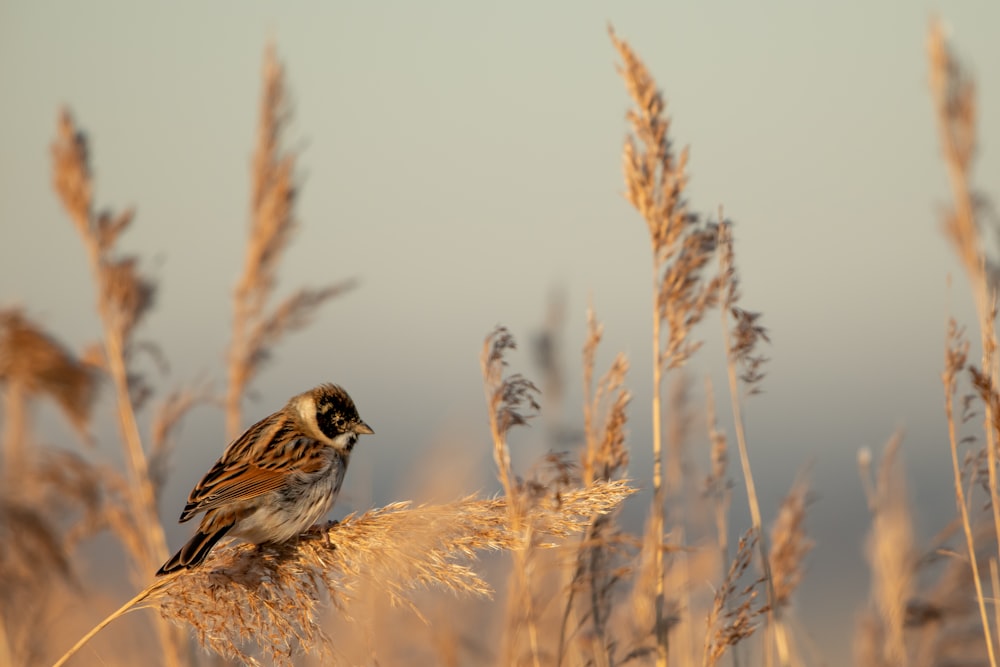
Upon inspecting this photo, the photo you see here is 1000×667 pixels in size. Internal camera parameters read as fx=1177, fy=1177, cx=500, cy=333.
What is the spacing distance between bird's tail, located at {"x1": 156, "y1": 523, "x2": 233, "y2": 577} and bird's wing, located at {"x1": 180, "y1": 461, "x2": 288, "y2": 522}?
0.53 ft

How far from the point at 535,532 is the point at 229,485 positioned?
128 centimetres

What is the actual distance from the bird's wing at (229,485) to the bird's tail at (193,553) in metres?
0.16

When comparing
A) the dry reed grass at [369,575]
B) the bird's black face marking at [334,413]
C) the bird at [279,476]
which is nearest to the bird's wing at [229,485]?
the bird at [279,476]

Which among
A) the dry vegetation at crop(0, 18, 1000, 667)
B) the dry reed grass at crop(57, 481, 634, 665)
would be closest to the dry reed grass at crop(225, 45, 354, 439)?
the dry vegetation at crop(0, 18, 1000, 667)

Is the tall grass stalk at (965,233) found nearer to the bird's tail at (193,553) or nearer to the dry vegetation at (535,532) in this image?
the dry vegetation at (535,532)

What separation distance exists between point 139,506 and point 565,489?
8.06ft

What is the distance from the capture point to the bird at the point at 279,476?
366cm

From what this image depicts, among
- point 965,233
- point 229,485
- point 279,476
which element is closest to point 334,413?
point 279,476

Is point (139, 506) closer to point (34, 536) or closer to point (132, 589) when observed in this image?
point (132, 589)

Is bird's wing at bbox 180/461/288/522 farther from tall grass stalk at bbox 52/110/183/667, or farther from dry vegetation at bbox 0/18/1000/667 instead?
tall grass stalk at bbox 52/110/183/667

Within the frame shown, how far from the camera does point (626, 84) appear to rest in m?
3.82

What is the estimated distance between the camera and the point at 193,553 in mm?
3180

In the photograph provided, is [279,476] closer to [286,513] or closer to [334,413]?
[286,513]

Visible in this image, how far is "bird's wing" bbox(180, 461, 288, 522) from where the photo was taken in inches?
146
